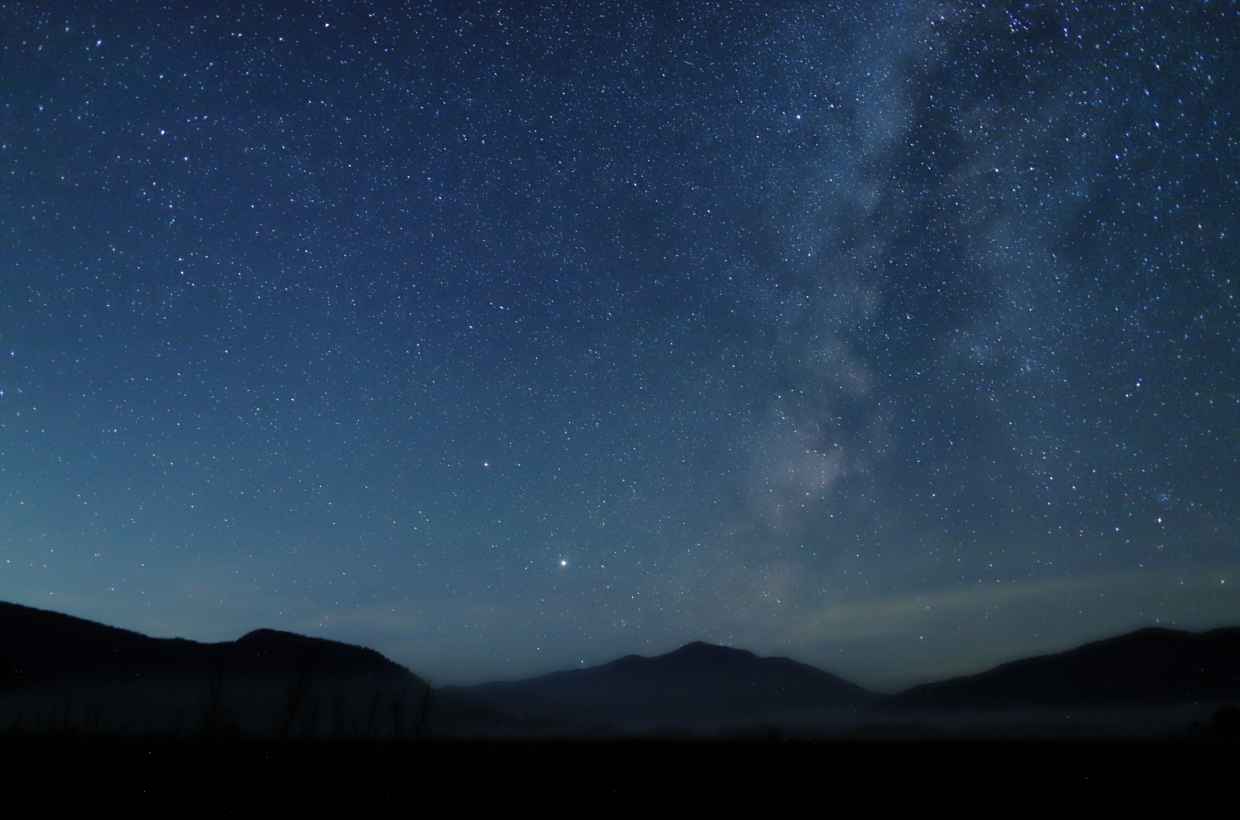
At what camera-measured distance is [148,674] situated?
159000 mm

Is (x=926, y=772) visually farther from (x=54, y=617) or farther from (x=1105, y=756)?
(x=54, y=617)

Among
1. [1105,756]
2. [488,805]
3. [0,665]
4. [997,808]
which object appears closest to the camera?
[488,805]

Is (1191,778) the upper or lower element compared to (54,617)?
lower

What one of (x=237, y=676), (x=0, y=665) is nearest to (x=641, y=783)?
(x=0, y=665)

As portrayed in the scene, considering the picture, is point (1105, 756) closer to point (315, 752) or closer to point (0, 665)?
point (315, 752)

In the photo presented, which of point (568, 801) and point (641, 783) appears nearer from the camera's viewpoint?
point (568, 801)

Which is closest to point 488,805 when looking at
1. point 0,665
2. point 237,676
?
point 0,665

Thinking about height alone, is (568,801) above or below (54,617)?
below

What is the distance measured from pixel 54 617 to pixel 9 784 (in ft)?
598

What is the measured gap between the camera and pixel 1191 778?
19172mm

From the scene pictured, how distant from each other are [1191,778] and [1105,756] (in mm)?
9983

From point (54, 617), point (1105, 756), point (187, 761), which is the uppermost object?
point (54, 617)

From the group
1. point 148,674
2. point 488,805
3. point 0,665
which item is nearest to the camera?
point 488,805

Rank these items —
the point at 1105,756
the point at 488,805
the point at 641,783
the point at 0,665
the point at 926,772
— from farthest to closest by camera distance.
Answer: the point at 0,665
the point at 1105,756
the point at 926,772
the point at 641,783
the point at 488,805
